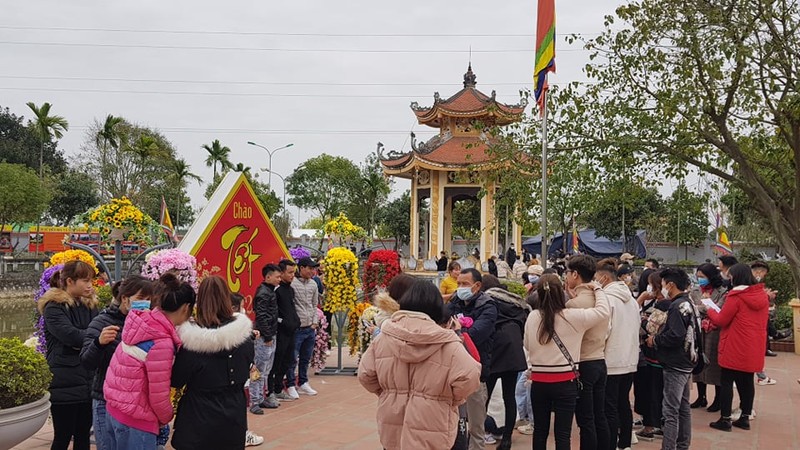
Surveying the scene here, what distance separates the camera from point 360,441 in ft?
18.8

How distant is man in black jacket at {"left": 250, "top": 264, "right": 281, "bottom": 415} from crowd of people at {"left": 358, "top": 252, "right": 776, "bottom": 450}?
175cm

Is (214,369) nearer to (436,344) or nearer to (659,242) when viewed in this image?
(436,344)

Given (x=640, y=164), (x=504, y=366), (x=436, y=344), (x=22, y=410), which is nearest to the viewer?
(x=436, y=344)

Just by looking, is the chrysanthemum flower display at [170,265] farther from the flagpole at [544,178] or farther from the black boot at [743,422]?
the flagpole at [544,178]

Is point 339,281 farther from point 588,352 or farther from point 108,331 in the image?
point 108,331

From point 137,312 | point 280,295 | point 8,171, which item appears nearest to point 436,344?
point 137,312

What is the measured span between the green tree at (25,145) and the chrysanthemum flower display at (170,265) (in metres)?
42.5

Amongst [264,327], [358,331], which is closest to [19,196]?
[358,331]

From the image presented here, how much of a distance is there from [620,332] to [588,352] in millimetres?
553

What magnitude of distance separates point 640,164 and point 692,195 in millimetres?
1174

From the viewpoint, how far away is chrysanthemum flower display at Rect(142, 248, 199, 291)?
4.90 metres

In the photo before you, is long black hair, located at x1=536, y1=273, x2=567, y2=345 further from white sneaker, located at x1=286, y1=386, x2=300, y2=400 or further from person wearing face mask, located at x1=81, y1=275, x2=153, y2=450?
white sneaker, located at x1=286, y1=386, x2=300, y2=400

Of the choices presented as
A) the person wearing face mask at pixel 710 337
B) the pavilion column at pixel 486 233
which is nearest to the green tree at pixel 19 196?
the pavilion column at pixel 486 233

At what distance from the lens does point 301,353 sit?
746 centimetres
